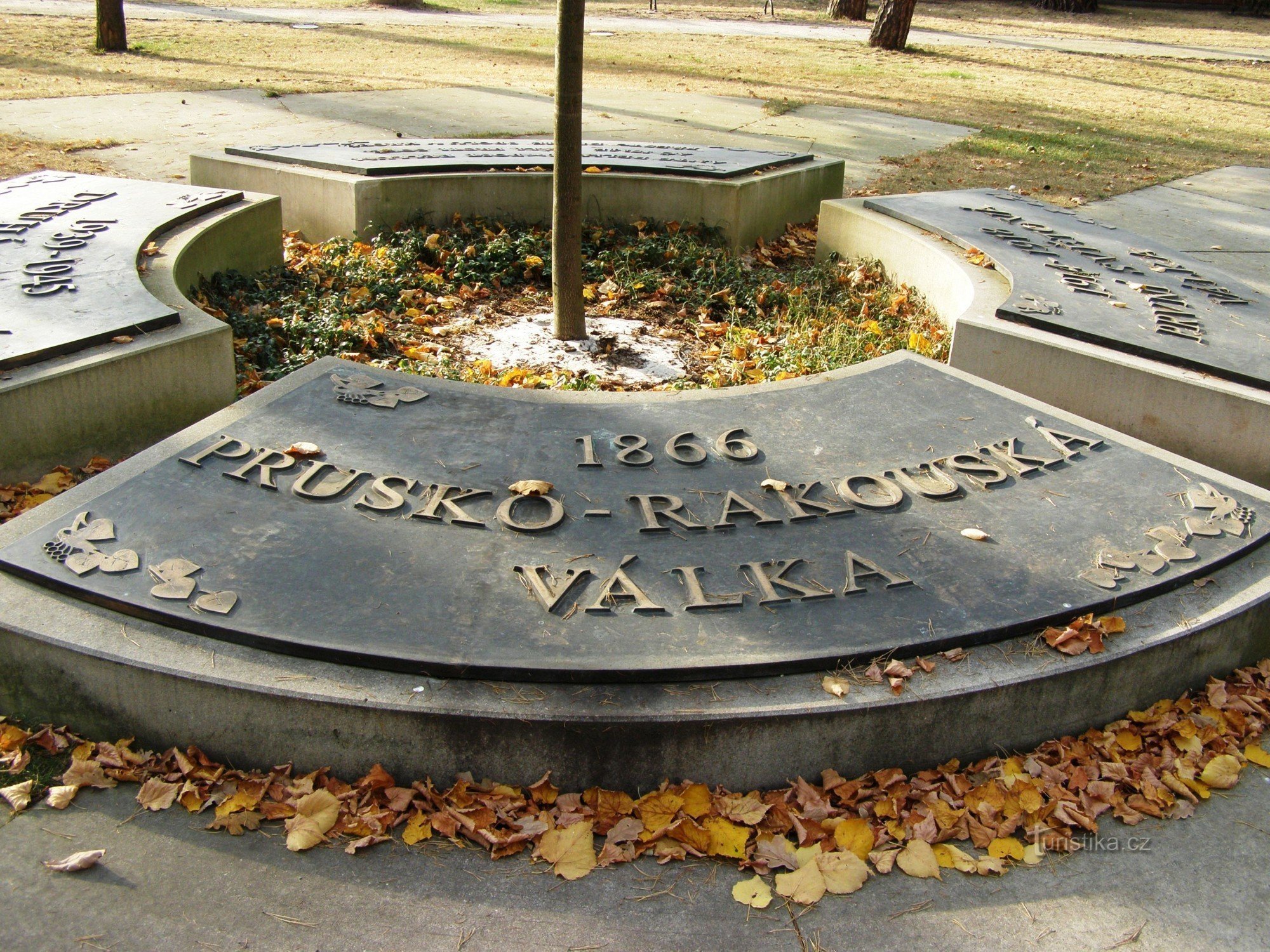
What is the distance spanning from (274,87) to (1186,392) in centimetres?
1032

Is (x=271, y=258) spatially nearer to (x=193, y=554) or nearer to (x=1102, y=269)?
(x=193, y=554)

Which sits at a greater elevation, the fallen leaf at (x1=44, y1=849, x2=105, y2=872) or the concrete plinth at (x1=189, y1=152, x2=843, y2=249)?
the concrete plinth at (x1=189, y1=152, x2=843, y2=249)

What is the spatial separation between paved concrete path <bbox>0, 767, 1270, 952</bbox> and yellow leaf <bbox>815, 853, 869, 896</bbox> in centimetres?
2

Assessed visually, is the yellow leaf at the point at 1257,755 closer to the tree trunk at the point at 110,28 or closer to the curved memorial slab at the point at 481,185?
the curved memorial slab at the point at 481,185

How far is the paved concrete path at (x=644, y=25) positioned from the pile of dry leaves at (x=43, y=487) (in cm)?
1832

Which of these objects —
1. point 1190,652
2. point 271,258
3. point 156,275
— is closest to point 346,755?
point 1190,652

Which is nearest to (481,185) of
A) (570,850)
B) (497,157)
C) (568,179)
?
(497,157)

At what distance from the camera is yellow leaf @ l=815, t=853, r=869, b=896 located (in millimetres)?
2428

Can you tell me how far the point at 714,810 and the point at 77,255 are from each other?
13.0 feet

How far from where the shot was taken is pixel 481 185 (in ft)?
22.6

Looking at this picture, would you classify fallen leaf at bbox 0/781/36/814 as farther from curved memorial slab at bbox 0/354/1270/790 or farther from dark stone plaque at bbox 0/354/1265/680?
dark stone plaque at bbox 0/354/1265/680

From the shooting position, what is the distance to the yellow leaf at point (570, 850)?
2.44 meters

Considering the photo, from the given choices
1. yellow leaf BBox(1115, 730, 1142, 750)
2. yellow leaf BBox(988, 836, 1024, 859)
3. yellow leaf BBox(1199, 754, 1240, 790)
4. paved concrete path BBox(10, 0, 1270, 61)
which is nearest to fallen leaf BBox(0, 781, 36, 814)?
yellow leaf BBox(988, 836, 1024, 859)

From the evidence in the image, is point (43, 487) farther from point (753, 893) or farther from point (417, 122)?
point (417, 122)
